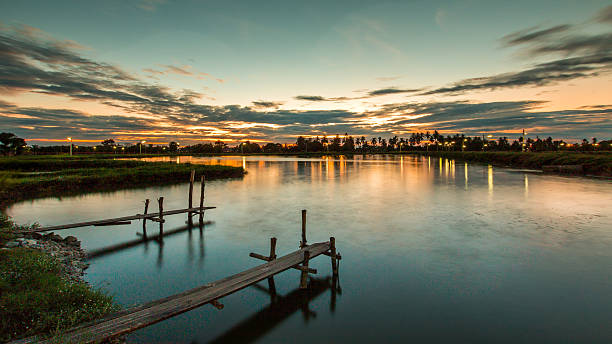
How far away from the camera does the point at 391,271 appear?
507 inches

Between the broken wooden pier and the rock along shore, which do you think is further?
the rock along shore

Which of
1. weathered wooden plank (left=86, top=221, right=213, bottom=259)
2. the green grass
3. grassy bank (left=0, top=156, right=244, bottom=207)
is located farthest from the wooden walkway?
grassy bank (left=0, top=156, right=244, bottom=207)

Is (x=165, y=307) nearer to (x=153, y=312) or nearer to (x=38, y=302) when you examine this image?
(x=153, y=312)

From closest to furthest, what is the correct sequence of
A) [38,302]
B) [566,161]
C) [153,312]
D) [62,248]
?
[153,312] → [38,302] → [62,248] → [566,161]

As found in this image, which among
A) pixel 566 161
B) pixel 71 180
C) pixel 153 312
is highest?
pixel 566 161

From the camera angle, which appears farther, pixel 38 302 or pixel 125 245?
pixel 125 245

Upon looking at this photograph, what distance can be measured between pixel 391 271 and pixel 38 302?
11.7 metres

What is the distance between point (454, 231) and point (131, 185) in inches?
1491

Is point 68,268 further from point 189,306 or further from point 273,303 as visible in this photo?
point 273,303

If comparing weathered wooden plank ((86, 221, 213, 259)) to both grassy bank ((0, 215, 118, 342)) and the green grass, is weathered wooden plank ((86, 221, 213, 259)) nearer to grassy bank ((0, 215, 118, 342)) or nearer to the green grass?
grassy bank ((0, 215, 118, 342))

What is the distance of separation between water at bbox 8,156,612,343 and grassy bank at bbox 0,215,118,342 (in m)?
1.54

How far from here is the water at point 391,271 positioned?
343 inches

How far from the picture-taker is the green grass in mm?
6672

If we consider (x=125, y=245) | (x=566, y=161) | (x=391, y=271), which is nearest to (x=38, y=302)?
(x=125, y=245)
